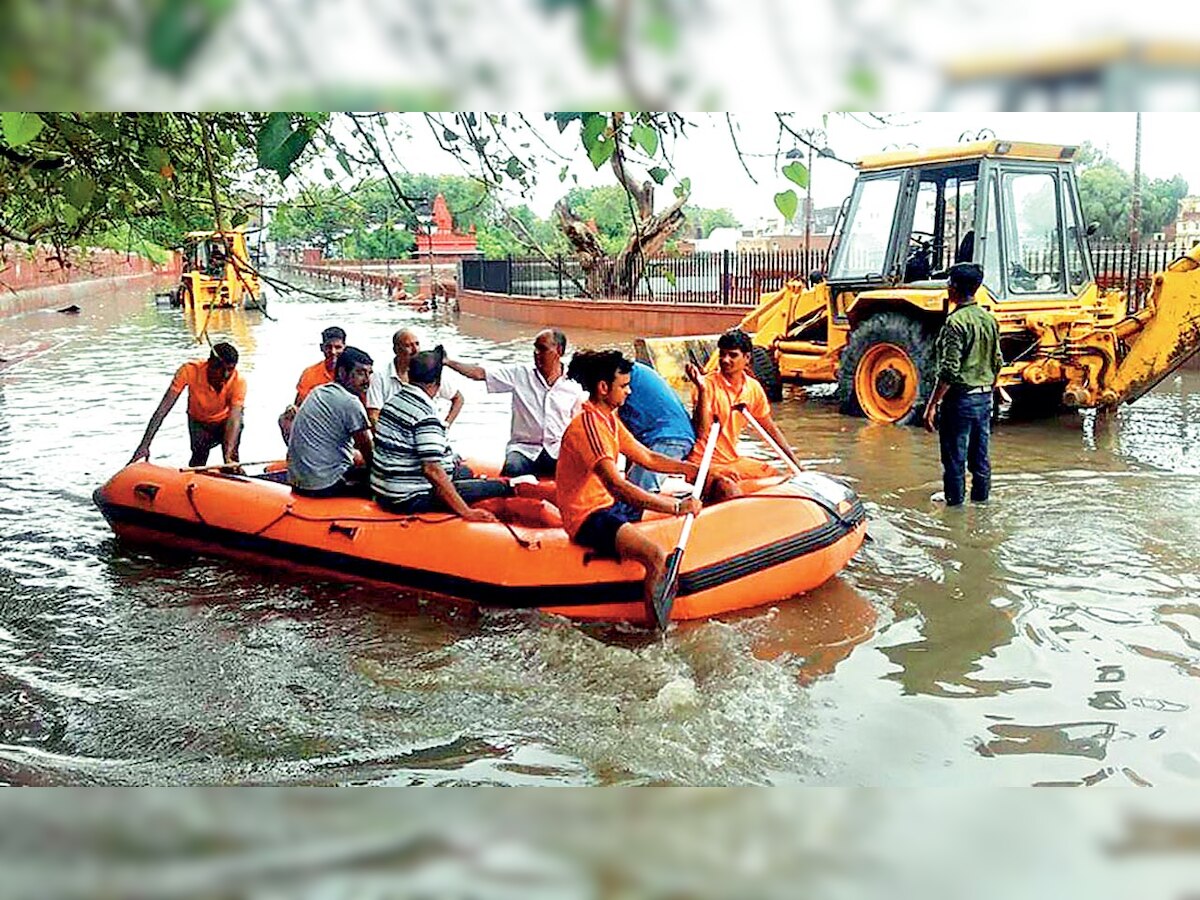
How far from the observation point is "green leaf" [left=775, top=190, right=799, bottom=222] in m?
2.06

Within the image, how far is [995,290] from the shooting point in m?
9.58

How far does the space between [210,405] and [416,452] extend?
273 centimetres

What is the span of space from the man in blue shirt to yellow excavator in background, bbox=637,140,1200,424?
4.16 m

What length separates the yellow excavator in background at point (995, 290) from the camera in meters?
9.46

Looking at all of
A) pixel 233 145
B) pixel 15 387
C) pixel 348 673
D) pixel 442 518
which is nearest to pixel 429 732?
pixel 348 673

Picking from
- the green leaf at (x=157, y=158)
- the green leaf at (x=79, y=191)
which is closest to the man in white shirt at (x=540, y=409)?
the green leaf at (x=157, y=158)

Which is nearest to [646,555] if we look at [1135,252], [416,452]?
[416,452]

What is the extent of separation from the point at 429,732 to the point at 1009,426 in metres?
7.47

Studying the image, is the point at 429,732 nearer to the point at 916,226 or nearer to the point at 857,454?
the point at 857,454

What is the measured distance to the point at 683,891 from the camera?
42.2 inches

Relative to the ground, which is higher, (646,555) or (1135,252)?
(1135,252)

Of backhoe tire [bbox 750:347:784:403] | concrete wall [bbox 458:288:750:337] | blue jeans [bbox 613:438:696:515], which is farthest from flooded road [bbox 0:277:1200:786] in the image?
concrete wall [bbox 458:288:750:337]

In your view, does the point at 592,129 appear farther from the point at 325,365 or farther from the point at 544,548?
the point at 325,365
